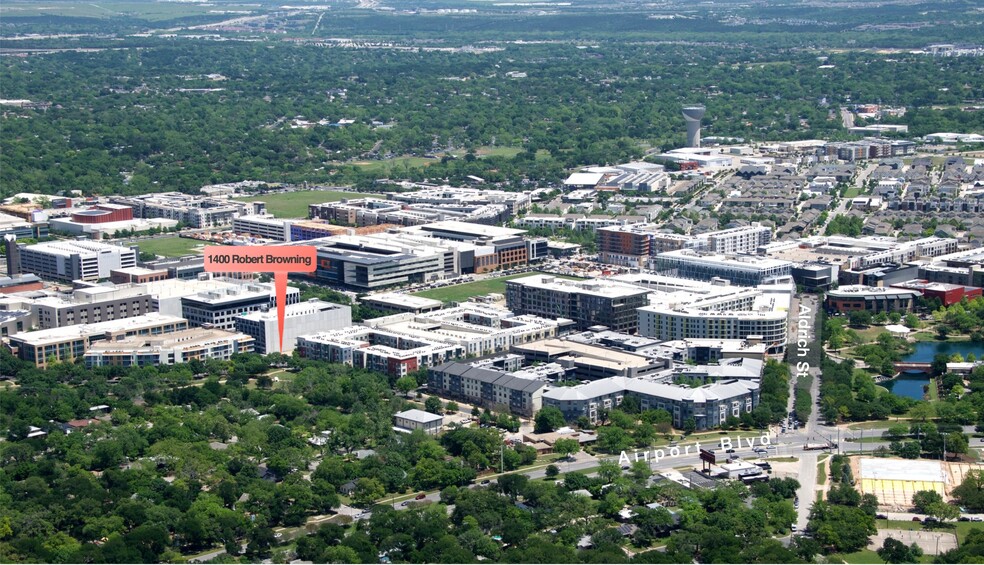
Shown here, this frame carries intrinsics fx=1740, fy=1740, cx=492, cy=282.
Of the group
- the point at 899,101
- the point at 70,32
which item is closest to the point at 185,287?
the point at 899,101

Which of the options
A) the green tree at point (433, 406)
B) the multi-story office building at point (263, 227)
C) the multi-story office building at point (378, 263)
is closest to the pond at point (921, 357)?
the green tree at point (433, 406)

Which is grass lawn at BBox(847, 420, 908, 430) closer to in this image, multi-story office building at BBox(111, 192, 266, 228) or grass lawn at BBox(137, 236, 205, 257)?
grass lawn at BBox(137, 236, 205, 257)

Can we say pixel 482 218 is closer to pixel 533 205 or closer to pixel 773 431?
pixel 533 205

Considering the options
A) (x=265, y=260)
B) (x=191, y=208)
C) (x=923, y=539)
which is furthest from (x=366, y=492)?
(x=191, y=208)

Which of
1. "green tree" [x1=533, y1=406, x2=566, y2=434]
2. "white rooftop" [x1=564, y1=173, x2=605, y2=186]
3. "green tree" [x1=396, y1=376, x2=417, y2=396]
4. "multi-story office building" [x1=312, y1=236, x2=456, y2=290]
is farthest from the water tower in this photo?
"green tree" [x1=533, y1=406, x2=566, y2=434]

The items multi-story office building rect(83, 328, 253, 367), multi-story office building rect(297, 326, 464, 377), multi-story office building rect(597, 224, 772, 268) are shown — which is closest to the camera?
multi-story office building rect(297, 326, 464, 377)

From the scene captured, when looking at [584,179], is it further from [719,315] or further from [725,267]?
[719,315]
